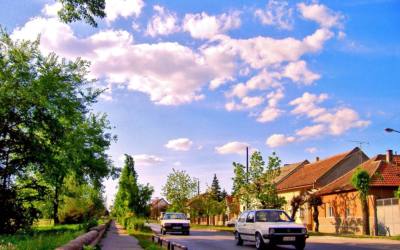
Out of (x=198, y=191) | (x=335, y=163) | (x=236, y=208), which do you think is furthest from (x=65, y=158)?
(x=198, y=191)

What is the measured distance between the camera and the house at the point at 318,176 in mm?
50000

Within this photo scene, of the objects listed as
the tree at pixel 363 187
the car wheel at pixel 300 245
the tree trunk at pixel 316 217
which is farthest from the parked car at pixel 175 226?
the car wheel at pixel 300 245

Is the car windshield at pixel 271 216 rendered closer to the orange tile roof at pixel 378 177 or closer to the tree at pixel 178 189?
the orange tile roof at pixel 378 177

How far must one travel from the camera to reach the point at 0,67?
27.2 metres

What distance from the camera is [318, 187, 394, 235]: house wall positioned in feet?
124

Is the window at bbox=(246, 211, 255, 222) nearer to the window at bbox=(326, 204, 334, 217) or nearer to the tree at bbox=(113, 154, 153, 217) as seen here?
the window at bbox=(326, 204, 334, 217)

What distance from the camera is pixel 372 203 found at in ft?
124

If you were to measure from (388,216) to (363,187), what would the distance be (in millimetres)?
2730

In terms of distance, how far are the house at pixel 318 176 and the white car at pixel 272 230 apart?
27971 mm

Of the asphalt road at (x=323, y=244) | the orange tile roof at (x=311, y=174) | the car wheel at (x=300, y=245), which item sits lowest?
the asphalt road at (x=323, y=244)

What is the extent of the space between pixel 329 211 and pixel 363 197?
28.2ft

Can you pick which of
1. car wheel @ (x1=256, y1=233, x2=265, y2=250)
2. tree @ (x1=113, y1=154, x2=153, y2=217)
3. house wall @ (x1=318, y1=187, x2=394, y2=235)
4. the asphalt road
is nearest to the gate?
house wall @ (x1=318, y1=187, x2=394, y2=235)

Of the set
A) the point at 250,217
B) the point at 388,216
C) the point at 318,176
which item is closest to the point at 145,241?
the point at 250,217

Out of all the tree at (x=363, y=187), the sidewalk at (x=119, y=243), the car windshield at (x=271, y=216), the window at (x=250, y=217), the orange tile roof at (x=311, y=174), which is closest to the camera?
the sidewalk at (x=119, y=243)
